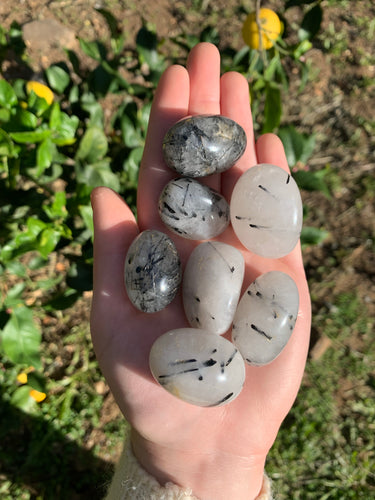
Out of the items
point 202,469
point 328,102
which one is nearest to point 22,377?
point 202,469

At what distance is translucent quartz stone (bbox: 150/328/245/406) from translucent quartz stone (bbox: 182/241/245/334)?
0.09m

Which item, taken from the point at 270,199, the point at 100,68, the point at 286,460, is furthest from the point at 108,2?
the point at 286,460

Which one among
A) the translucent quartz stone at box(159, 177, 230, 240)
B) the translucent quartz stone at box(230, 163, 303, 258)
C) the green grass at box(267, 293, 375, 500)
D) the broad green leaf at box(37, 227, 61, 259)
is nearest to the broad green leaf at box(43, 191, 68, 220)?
the broad green leaf at box(37, 227, 61, 259)

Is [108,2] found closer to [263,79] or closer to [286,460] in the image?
[263,79]

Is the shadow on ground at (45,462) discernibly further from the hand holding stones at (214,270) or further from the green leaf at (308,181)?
the green leaf at (308,181)

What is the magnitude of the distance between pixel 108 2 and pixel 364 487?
2504mm

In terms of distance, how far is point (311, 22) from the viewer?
1625 mm

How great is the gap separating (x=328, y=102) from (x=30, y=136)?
1824 mm

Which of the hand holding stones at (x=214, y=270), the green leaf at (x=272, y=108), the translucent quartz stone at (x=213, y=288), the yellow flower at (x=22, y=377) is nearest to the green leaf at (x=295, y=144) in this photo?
the green leaf at (x=272, y=108)

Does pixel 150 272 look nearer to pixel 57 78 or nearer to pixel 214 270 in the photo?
pixel 214 270

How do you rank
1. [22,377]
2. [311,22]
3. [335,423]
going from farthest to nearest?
[335,423]
[22,377]
[311,22]

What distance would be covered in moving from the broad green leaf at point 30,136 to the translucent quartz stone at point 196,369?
59cm

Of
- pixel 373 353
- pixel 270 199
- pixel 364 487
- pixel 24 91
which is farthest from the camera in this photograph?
pixel 373 353

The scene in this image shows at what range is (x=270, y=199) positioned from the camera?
52.9 inches
